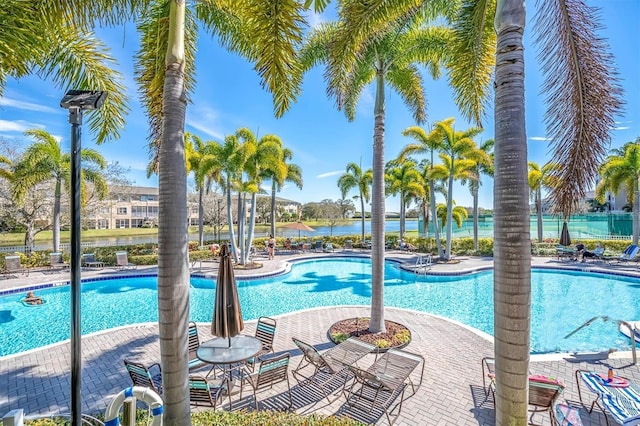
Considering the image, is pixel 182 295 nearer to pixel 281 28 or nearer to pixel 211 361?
pixel 211 361

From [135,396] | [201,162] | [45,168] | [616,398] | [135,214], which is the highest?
[201,162]

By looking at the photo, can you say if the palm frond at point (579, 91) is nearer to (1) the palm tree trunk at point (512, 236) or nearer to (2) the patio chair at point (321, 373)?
(1) the palm tree trunk at point (512, 236)

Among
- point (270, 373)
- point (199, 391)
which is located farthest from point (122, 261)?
point (270, 373)

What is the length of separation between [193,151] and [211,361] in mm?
21423

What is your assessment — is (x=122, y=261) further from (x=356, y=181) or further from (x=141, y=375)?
(x=356, y=181)

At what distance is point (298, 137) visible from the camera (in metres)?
27.3

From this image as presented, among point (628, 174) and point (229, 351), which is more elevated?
point (628, 174)

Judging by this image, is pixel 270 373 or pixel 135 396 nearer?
pixel 135 396

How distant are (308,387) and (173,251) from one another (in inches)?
140

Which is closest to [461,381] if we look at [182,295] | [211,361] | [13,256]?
[211,361]

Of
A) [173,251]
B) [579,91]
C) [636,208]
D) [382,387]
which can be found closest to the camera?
[173,251]

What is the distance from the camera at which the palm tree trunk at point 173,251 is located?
3.42 meters

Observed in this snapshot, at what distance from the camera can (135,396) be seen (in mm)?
3057

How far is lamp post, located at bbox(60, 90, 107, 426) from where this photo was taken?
3.04 metres
